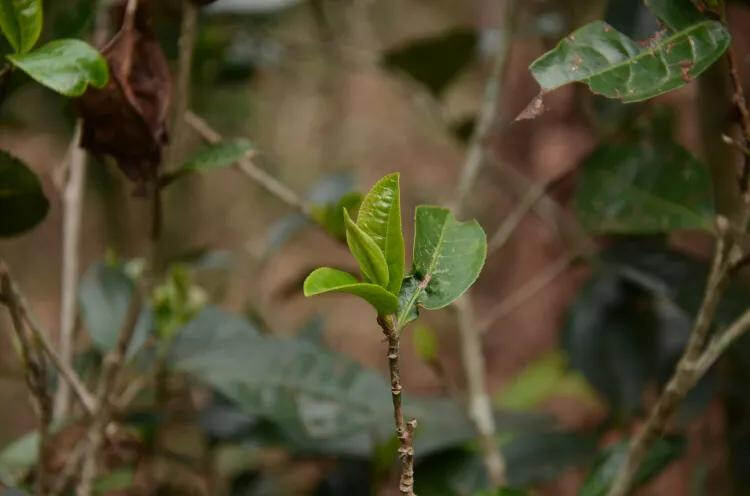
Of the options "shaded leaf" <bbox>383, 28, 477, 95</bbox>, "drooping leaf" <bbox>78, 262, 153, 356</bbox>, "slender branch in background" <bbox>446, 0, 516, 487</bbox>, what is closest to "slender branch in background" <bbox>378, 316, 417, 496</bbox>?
"slender branch in background" <bbox>446, 0, 516, 487</bbox>

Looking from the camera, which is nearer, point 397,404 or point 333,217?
point 397,404

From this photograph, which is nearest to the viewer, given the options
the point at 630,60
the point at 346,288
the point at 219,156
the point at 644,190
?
the point at 346,288

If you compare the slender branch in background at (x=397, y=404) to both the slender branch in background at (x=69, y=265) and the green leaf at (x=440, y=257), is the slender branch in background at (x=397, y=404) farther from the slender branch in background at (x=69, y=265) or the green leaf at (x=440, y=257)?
the slender branch in background at (x=69, y=265)

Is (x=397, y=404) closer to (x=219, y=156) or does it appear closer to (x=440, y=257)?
(x=440, y=257)

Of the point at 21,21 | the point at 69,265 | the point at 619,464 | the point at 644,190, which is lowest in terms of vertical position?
the point at 619,464

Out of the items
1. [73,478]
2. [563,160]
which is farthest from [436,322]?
[73,478]

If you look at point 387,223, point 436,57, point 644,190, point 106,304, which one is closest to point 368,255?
point 387,223

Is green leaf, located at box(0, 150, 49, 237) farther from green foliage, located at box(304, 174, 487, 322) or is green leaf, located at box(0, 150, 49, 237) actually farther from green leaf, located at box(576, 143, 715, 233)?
green leaf, located at box(576, 143, 715, 233)

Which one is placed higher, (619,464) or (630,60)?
(630,60)
